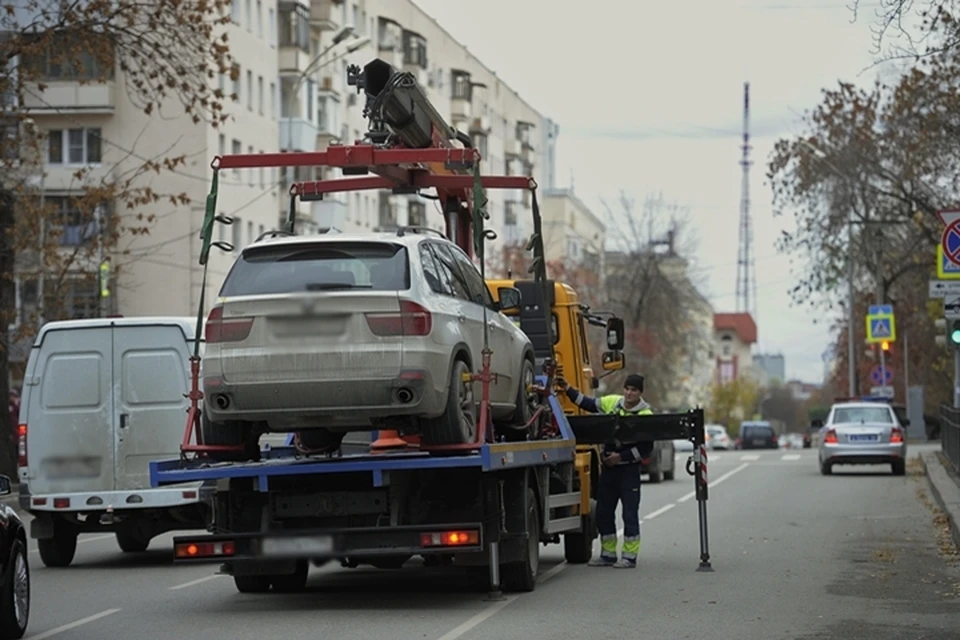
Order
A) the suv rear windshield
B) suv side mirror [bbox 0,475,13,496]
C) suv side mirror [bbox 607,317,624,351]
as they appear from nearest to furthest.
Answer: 1. suv side mirror [bbox 0,475,13,496]
2. the suv rear windshield
3. suv side mirror [bbox 607,317,624,351]

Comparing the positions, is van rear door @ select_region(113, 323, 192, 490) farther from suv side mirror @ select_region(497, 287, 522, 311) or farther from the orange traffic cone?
the orange traffic cone

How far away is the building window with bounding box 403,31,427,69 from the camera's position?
88.4 m

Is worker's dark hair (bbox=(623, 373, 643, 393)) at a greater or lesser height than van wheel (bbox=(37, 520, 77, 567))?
greater

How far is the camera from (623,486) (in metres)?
17.9

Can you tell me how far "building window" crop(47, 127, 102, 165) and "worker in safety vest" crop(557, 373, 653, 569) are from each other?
152 ft

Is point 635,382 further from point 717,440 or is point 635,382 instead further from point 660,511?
point 717,440

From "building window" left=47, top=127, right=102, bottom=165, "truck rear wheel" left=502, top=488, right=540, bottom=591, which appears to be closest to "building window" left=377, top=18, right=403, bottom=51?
"building window" left=47, top=127, right=102, bottom=165

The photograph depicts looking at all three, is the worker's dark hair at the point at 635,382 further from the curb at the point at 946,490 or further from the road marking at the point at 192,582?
the road marking at the point at 192,582

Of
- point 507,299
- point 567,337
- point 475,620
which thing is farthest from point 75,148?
point 475,620

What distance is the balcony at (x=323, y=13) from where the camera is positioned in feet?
240

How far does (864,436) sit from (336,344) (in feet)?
92.8

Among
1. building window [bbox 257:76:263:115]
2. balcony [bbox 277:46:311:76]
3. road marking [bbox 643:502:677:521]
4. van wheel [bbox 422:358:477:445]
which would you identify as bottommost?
road marking [bbox 643:502:677:521]

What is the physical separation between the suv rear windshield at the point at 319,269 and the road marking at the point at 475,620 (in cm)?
Answer: 232

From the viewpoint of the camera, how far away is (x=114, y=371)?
19.0m
